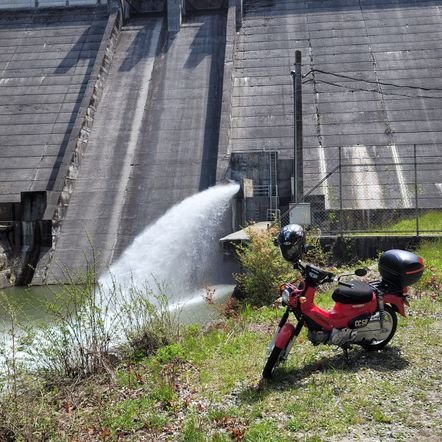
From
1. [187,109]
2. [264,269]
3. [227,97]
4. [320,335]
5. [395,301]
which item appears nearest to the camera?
[320,335]

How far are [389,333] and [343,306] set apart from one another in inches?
26.2

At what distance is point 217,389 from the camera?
509 cm

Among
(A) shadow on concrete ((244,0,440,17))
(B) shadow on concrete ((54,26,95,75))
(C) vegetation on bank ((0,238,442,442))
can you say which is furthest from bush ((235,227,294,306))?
(A) shadow on concrete ((244,0,440,17))

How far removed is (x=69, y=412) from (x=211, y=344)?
1.97 m

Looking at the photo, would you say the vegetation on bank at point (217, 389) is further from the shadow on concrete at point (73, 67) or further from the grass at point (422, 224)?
the shadow on concrete at point (73, 67)

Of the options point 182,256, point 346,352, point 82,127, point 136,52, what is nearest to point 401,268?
point 346,352

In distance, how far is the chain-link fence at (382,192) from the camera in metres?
12.7

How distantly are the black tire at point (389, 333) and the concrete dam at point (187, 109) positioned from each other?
31.3 feet

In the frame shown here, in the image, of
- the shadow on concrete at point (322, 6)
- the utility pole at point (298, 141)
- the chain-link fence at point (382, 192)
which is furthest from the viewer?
the shadow on concrete at point (322, 6)

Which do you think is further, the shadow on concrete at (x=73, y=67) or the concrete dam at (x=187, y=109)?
the shadow on concrete at (x=73, y=67)

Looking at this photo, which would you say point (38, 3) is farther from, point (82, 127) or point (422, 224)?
point (422, 224)

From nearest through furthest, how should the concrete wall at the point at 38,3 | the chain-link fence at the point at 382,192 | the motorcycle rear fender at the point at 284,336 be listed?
1. the motorcycle rear fender at the point at 284,336
2. the chain-link fence at the point at 382,192
3. the concrete wall at the point at 38,3

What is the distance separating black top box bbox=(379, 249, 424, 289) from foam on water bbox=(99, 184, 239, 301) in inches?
285

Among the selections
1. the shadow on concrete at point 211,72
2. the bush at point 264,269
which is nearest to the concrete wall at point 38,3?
the shadow on concrete at point 211,72
